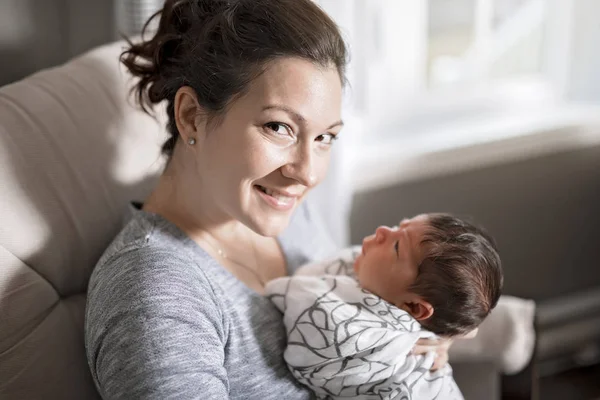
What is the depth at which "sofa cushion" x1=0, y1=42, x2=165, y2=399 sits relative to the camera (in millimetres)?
1117

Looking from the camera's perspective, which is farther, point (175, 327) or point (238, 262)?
point (238, 262)

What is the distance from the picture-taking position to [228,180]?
1.15 meters

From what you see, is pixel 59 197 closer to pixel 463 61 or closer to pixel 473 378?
pixel 473 378

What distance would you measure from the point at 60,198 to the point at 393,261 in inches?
23.8

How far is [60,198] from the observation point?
123cm

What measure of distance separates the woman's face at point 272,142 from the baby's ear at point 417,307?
0.85 ft

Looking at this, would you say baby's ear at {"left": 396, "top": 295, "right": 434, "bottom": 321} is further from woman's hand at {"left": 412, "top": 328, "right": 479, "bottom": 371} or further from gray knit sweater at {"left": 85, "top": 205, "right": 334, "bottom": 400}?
gray knit sweater at {"left": 85, "top": 205, "right": 334, "bottom": 400}

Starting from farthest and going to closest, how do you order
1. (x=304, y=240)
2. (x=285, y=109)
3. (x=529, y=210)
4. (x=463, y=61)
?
(x=463, y=61) < (x=529, y=210) < (x=304, y=240) < (x=285, y=109)

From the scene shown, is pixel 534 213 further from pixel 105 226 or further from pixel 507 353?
pixel 105 226

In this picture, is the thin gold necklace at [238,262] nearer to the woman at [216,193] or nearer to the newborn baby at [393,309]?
the woman at [216,193]

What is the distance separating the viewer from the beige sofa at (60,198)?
1117mm

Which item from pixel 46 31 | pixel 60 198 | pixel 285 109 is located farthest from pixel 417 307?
pixel 46 31

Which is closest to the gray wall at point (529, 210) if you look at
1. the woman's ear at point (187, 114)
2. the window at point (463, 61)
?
the window at point (463, 61)

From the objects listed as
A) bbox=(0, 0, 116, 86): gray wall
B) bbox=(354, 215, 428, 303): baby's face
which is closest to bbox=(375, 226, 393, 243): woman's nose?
bbox=(354, 215, 428, 303): baby's face
